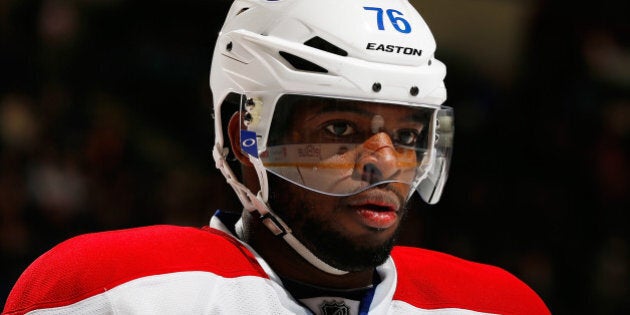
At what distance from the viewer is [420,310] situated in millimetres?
2301

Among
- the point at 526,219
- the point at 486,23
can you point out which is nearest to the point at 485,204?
the point at 526,219

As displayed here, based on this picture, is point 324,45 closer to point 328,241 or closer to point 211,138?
point 328,241

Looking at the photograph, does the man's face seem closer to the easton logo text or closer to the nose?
the nose

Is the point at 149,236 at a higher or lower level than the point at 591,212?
higher

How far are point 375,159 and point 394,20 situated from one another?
0.29 meters

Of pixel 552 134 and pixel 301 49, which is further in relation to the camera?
pixel 552 134

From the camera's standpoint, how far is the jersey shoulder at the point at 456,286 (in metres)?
2.33

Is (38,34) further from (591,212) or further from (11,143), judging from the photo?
(591,212)

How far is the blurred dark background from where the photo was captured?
163 inches

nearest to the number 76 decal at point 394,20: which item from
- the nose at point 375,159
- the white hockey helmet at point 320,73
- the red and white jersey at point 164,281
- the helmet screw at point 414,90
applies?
the white hockey helmet at point 320,73

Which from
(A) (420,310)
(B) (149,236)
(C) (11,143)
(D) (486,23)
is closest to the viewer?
(B) (149,236)

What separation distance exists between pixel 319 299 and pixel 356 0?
59cm

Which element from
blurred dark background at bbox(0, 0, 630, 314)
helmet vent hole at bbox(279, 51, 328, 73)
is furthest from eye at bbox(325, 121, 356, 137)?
blurred dark background at bbox(0, 0, 630, 314)

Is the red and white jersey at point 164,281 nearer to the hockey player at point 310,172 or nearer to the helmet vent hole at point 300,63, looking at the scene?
the hockey player at point 310,172
